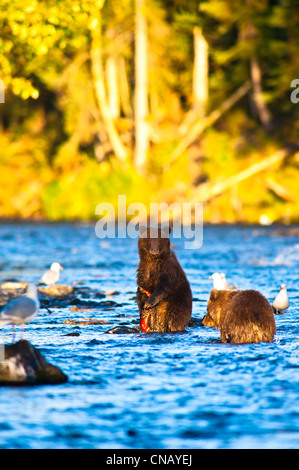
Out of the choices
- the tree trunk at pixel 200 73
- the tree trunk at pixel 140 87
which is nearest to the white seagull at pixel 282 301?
the tree trunk at pixel 140 87

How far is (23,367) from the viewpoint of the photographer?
29.9ft

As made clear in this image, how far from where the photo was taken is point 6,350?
9.20m

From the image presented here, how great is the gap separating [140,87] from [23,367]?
43279mm

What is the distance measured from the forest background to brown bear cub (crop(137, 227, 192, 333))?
33910 millimetres

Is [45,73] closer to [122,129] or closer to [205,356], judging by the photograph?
[122,129]

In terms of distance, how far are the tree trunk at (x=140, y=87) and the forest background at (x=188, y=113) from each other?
62mm

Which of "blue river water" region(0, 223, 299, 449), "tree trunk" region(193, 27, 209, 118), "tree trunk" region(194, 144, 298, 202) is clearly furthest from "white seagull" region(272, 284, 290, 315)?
"tree trunk" region(193, 27, 209, 118)

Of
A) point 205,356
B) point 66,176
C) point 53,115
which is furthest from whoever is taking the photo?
point 53,115

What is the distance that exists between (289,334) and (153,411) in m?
4.20

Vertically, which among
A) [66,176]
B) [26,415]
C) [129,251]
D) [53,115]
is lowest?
[26,415]

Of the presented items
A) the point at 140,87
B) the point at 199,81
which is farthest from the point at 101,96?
the point at 199,81

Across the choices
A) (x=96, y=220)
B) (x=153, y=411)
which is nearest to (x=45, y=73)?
(x=96, y=220)

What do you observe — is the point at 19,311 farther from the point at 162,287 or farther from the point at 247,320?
the point at 247,320

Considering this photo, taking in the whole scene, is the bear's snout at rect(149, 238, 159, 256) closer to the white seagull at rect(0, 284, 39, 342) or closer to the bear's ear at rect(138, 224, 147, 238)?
the bear's ear at rect(138, 224, 147, 238)
